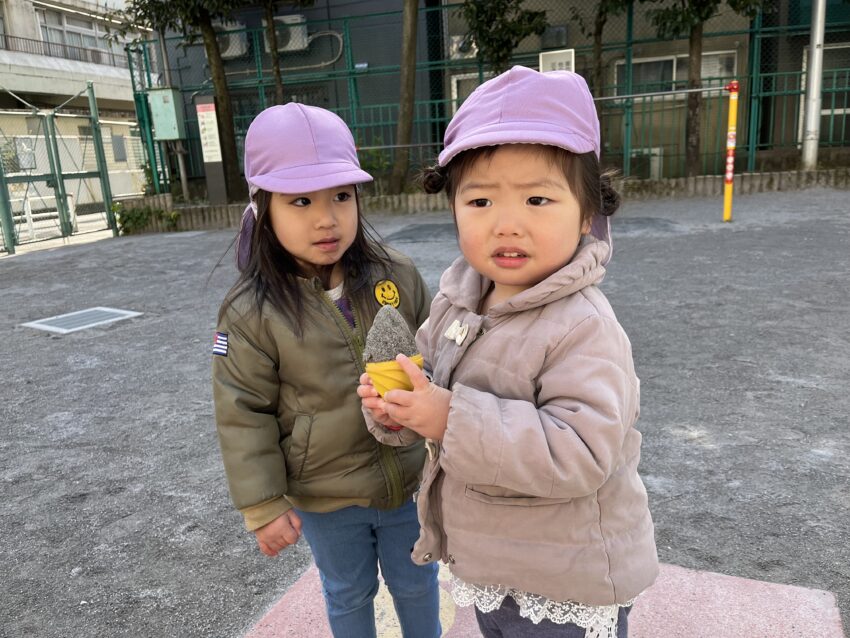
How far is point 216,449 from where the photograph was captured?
306 cm

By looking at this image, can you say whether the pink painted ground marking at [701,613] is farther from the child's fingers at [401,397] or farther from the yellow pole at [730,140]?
the yellow pole at [730,140]

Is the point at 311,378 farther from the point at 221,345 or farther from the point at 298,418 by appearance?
the point at 221,345

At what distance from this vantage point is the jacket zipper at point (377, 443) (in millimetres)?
1569

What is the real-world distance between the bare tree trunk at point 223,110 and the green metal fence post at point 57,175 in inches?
101

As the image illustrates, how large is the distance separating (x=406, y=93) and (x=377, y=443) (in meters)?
10.5

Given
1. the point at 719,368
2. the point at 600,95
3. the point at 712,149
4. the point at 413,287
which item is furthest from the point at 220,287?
the point at 712,149

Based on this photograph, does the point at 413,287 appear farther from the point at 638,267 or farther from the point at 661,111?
the point at 661,111

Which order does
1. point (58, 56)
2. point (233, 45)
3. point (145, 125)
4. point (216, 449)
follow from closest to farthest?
point (216, 449)
point (145, 125)
point (233, 45)
point (58, 56)

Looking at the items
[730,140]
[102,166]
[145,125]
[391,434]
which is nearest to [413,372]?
[391,434]

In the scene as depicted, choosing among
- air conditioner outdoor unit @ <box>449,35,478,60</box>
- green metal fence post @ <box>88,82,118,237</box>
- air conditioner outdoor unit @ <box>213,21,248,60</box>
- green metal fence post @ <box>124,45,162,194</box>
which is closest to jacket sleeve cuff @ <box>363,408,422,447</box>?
air conditioner outdoor unit @ <box>449,35,478,60</box>

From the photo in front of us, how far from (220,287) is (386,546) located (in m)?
5.19

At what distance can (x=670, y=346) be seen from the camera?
3.96 m

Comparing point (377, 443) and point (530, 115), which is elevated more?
point (530, 115)

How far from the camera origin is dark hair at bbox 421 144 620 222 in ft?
3.71
